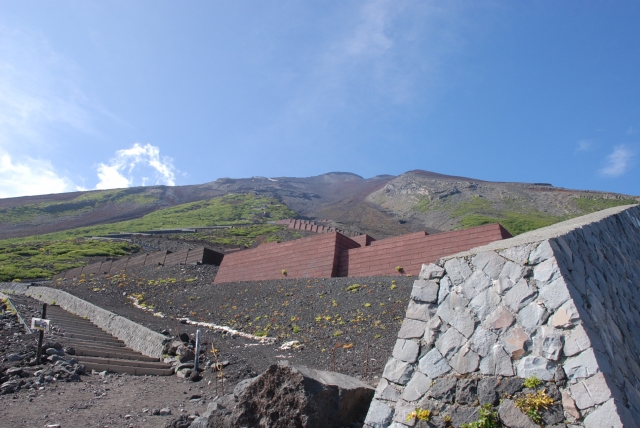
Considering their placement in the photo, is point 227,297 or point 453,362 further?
point 227,297

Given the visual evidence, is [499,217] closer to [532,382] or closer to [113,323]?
[113,323]

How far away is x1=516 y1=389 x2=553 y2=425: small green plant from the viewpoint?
3213mm

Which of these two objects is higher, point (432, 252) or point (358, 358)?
point (432, 252)

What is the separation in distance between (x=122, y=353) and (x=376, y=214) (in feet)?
215

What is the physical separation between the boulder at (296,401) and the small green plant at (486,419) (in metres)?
1.33


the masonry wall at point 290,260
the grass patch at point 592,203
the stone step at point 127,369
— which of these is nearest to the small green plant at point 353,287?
the masonry wall at point 290,260

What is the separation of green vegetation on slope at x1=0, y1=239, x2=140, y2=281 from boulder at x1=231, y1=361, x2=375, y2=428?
29315 millimetres

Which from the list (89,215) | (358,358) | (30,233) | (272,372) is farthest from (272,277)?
(89,215)

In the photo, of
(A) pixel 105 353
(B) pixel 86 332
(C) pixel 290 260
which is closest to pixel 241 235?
(C) pixel 290 260

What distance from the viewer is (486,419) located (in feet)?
11.1

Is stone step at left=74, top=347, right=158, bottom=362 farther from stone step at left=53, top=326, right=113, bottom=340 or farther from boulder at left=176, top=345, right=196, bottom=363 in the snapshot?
stone step at left=53, top=326, right=113, bottom=340

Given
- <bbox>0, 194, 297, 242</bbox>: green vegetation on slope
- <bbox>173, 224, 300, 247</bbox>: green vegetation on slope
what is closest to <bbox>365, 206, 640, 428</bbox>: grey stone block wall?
<bbox>173, 224, 300, 247</bbox>: green vegetation on slope

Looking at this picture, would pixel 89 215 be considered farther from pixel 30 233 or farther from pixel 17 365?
pixel 17 365

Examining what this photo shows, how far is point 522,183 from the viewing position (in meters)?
84.3
